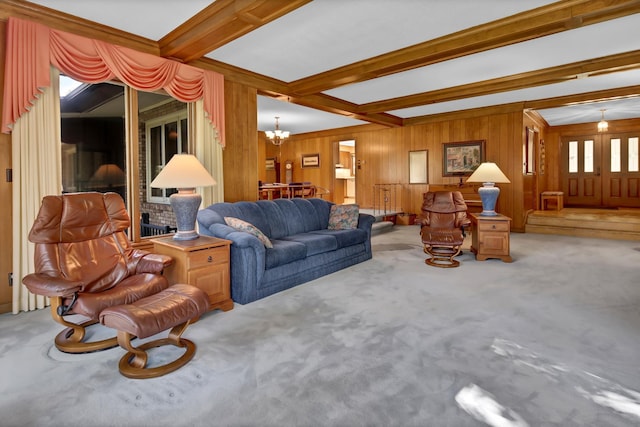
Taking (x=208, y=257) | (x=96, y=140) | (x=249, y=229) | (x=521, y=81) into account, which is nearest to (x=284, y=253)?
(x=249, y=229)

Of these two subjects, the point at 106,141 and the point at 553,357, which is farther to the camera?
the point at 106,141

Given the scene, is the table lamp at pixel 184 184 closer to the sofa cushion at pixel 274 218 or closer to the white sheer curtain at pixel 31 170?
the white sheer curtain at pixel 31 170

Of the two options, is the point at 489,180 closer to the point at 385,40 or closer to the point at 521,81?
the point at 521,81

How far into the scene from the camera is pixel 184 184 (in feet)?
10.9

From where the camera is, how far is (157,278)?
2.78 metres

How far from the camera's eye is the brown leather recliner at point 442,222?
17.1 feet

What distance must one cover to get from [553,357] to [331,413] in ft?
5.19

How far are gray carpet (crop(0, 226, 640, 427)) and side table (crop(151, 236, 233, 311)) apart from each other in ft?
0.67

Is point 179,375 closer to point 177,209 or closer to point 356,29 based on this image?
point 177,209

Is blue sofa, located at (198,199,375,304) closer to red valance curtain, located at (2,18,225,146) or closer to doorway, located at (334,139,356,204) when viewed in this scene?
red valance curtain, located at (2,18,225,146)

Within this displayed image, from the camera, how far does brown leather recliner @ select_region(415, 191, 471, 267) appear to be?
17.1 ft

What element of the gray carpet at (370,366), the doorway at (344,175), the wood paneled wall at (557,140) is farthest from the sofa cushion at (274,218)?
the wood paneled wall at (557,140)

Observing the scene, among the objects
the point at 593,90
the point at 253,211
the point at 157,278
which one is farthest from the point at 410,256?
the point at 593,90

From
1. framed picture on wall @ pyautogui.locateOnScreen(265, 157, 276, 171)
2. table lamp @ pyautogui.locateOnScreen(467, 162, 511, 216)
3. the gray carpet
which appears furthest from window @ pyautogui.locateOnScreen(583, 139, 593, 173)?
framed picture on wall @ pyautogui.locateOnScreen(265, 157, 276, 171)
